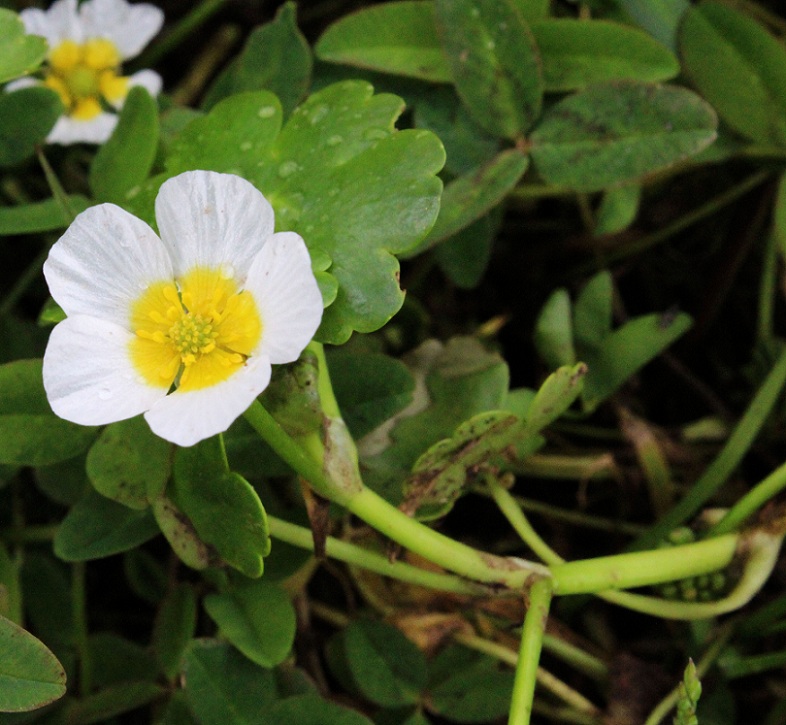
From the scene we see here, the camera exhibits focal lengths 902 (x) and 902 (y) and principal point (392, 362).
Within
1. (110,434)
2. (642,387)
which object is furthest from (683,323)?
(110,434)

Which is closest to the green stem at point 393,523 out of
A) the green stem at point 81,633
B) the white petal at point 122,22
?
the green stem at point 81,633

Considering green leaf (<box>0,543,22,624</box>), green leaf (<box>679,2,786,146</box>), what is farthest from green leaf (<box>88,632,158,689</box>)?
green leaf (<box>679,2,786,146</box>)

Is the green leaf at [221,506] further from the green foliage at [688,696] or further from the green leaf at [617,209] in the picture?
the green leaf at [617,209]

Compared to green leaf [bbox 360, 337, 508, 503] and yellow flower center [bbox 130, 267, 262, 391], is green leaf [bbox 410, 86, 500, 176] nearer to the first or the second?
green leaf [bbox 360, 337, 508, 503]

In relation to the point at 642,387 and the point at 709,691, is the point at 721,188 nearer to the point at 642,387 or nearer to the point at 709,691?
the point at 642,387

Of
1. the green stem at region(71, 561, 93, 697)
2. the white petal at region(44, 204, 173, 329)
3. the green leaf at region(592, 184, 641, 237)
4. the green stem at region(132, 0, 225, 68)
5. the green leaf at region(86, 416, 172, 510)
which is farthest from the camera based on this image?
the green stem at region(132, 0, 225, 68)

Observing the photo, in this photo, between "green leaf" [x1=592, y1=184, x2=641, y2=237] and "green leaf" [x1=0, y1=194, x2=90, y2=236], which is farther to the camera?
"green leaf" [x1=592, y1=184, x2=641, y2=237]
